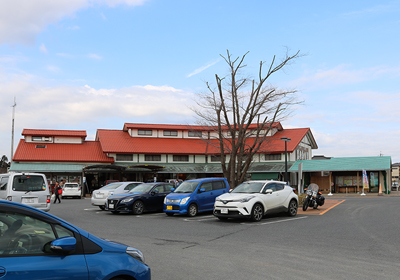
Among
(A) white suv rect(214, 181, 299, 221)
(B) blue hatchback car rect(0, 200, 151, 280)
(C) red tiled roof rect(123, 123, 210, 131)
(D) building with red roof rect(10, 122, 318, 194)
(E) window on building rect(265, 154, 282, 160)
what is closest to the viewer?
(B) blue hatchback car rect(0, 200, 151, 280)

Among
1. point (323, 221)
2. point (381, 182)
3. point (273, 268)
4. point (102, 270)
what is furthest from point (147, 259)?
point (381, 182)

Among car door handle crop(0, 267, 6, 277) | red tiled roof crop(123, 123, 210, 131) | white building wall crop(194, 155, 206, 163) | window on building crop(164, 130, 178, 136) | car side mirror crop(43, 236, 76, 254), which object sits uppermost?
red tiled roof crop(123, 123, 210, 131)

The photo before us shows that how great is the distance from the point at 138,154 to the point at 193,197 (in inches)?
1303

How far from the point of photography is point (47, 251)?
11.4ft

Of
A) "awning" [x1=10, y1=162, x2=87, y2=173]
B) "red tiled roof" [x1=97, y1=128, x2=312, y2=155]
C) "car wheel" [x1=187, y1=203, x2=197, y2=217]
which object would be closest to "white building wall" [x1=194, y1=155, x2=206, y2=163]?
"red tiled roof" [x1=97, y1=128, x2=312, y2=155]

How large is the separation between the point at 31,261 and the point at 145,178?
45407mm

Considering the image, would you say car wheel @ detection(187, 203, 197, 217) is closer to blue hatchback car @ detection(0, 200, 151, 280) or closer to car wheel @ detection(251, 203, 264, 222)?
car wheel @ detection(251, 203, 264, 222)

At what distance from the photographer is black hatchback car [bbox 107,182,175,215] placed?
17.5 meters

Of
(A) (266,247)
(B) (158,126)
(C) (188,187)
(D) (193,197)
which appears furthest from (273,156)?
(A) (266,247)

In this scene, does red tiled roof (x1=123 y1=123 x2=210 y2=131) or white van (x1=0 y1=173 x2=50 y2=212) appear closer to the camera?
white van (x1=0 y1=173 x2=50 y2=212)

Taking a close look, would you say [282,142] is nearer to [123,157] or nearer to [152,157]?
[152,157]

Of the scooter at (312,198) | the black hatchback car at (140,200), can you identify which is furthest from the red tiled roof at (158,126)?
the scooter at (312,198)

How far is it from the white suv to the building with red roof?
2579 centimetres

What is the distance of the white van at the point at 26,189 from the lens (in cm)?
1387
